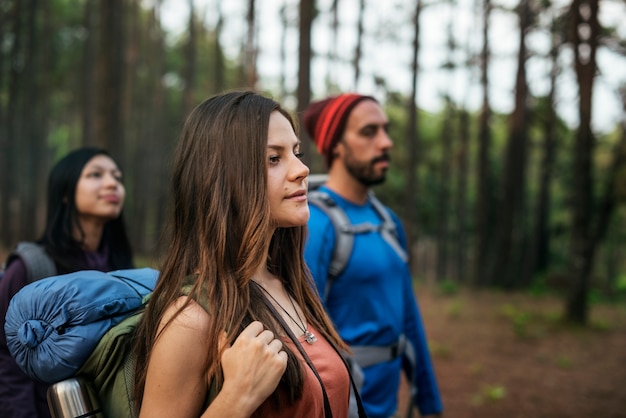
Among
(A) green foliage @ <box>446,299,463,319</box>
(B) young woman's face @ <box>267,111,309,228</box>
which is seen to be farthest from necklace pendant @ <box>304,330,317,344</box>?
(A) green foliage @ <box>446,299,463,319</box>

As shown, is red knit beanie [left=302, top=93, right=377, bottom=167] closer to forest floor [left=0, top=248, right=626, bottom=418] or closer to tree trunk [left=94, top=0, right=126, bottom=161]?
forest floor [left=0, top=248, right=626, bottom=418]

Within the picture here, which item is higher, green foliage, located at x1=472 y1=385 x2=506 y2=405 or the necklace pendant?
the necklace pendant

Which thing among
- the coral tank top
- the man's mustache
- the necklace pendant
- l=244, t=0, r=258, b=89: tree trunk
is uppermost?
l=244, t=0, r=258, b=89: tree trunk

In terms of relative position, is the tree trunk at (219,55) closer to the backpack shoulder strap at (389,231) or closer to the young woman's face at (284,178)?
the backpack shoulder strap at (389,231)

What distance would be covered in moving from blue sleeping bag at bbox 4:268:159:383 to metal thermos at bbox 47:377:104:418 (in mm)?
29

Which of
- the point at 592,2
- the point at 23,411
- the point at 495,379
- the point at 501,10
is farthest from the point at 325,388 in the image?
the point at 501,10

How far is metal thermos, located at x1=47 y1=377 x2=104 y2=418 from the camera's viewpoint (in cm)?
149

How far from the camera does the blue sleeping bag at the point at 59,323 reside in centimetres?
149

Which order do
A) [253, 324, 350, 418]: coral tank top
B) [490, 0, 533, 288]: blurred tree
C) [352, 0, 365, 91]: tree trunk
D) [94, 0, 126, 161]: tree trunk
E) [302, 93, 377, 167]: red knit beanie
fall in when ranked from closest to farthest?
1. [253, 324, 350, 418]: coral tank top
2. [302, 93, 377, 167]: red knit beanie
3. [94, 0, 126, 161]: tree trunk
4. [490, 0, 533, 288]: blurred tree
5. [352, 0, 365, 91]: tree trunk

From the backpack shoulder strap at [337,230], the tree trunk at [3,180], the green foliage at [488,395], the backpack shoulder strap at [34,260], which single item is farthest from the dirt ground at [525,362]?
the tree trunk at [3,180]

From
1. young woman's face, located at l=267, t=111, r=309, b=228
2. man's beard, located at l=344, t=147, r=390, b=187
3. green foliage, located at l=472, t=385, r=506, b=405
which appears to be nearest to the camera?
young woman's face, located at l=267, t=111, r=309, b=228

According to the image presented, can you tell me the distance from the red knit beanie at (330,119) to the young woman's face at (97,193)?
122 centimetres

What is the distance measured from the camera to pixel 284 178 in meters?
1.75

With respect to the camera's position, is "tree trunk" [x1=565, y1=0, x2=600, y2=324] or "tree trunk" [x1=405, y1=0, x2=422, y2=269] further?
"tree trunk" [x1=405, y1=0, x2=422, y2=269]
